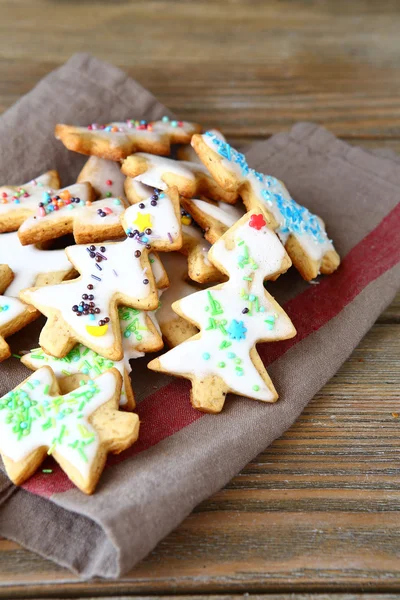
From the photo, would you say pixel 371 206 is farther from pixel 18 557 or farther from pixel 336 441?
pixel 18 557

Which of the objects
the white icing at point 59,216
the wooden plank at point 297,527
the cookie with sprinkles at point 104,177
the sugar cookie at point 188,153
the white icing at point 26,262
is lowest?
the wooden plank at point 297,527

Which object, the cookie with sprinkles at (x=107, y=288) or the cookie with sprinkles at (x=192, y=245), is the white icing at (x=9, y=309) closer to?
the cookie with sprinkles at (x=107, y=288)

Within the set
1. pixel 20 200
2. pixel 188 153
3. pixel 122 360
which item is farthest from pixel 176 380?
pixel 188 153

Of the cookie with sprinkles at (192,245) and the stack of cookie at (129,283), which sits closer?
the stack of cookie at (129,283)

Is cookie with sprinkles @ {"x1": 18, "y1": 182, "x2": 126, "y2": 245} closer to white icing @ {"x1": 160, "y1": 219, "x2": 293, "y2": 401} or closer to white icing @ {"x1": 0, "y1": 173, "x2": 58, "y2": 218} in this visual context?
white icing @ {"x1": 0, "y1": 173, "x2": 58, "y2": 218}

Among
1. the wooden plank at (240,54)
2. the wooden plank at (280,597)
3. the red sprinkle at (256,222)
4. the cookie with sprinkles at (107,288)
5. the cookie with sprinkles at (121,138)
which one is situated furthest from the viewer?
the wooden plank at (240,54)

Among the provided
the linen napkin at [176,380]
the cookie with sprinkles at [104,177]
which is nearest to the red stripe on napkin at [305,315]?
the linen napkin at [176,380]
